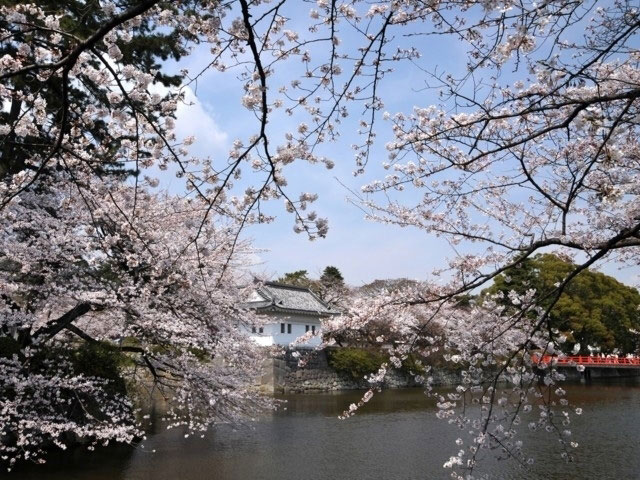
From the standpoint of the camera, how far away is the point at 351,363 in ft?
73.6

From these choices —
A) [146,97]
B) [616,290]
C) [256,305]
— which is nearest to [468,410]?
[146,97]

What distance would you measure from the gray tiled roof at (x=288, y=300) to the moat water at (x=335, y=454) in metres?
10.1

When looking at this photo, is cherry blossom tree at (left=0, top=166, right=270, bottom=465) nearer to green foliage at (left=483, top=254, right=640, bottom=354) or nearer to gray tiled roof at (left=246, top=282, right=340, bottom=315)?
gray tiled roof at (left=246, top=282, right=340, bottom=315)

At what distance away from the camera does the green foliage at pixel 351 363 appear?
2234 centimetres

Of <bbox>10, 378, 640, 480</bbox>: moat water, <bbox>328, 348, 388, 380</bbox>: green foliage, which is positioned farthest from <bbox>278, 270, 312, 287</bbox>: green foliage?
<bbox>10, 378, 640, 480</bbox>: moat water

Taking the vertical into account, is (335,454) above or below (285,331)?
below

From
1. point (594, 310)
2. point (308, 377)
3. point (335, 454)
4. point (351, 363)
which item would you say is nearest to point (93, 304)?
point (335, 454)

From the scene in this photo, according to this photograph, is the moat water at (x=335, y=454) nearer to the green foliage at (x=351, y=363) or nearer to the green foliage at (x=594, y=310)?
the green foliage at (x=351, y=363)

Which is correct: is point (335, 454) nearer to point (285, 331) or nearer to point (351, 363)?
point (351, 363)

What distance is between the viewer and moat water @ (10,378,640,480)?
720 cm

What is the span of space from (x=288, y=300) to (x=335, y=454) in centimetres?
1554

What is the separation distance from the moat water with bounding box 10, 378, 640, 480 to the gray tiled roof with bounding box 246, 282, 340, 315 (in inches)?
398

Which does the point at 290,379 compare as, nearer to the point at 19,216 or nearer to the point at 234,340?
A: the point at 234,340

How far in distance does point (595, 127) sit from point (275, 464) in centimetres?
695
